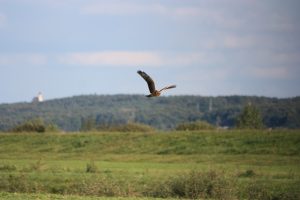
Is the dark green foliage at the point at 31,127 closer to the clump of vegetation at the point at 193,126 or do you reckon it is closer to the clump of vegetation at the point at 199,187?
the clump of vegetation at the point at 193,126

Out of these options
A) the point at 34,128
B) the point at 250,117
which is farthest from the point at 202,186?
the point at 250,117

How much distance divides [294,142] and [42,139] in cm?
2484

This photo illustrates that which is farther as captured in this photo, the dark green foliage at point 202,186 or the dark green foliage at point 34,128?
the dark green foliage at point 34,128

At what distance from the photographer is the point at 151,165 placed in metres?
47.8

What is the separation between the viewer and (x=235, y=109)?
175m

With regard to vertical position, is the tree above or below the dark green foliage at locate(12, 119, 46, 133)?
above

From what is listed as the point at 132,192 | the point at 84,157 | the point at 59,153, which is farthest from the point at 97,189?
the point at 59,153

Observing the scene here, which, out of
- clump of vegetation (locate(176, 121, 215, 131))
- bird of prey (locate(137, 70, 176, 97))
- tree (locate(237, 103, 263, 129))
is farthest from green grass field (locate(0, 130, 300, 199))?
tree (locate(237, 103, 263, 129))

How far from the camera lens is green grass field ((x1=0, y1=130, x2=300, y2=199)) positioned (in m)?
30.9

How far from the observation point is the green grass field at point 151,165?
3089cm

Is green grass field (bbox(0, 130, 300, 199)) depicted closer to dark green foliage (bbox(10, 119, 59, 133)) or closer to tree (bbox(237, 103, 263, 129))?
dark green foliage (bbox(10, 119, 59, 133))

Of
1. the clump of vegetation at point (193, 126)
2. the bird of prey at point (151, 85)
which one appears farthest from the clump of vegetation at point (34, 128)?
the bird of prey at point (151, 85)

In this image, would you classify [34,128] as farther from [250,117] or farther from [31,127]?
[250,117]

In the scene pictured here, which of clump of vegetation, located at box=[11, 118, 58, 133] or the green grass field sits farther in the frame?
clump of vegetation, located at box=[11, 118, 58, 133]
